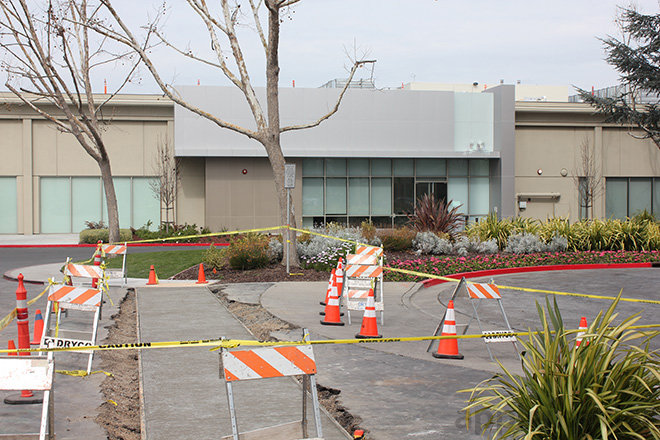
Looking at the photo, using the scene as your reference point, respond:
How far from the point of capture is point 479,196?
37.2 metres

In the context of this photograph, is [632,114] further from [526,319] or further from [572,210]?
[526,319]

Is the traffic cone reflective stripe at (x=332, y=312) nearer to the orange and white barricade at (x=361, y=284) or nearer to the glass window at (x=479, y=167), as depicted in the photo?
the orange and white barricade at (x=361, y=284)

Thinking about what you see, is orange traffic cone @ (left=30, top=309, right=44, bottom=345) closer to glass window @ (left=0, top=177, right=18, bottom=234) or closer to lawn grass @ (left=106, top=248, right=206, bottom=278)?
lawn grass @ (left=106, top=248, right=206, bottom=278)

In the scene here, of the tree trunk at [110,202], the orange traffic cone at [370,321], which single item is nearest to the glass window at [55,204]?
the tree trunk at [110,202]

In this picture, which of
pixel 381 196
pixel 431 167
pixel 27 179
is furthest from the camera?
pixel 431 167

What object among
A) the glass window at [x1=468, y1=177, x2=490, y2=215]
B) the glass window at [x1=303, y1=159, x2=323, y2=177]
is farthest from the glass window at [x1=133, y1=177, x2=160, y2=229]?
the glass window at [x1=468, y1=177, x2=490, y2=215]

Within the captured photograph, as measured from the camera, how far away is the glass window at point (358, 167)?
1401 inches

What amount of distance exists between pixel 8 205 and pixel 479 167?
2434 cm

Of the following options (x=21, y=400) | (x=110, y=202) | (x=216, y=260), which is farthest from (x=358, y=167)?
(x=21, y=400)

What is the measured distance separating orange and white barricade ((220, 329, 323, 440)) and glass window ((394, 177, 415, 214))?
30857 mm

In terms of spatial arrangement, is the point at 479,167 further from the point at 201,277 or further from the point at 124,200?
the point at 201,277

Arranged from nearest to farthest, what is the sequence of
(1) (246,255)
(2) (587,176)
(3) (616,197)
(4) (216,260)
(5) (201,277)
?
1. (5) (201,277)
2. (1) (246,255)
3. (4) (216,260)
4. (2) (587,176)
5. (3) (616,197)

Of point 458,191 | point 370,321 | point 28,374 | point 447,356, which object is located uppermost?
point 458,191

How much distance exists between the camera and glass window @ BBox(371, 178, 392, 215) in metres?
35.8
